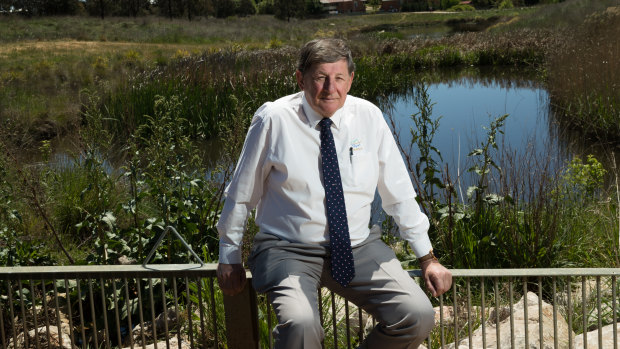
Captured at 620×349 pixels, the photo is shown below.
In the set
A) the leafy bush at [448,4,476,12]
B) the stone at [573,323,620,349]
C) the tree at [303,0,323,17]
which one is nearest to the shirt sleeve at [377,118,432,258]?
the stone at [573,323,620,349]

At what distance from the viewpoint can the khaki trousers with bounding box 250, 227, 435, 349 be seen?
2.13 m

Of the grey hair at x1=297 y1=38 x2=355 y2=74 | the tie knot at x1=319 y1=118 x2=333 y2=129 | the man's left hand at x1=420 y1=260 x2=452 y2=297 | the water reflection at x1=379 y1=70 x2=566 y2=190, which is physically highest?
the grey hair at x1=297 y1=38 x2=355 y2=74

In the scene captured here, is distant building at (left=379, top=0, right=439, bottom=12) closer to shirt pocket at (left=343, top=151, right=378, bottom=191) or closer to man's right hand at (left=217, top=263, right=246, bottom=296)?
shirt pocket at (left=343, top=151, right=378, bottom=191)

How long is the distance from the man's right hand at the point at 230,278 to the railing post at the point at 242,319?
42mm

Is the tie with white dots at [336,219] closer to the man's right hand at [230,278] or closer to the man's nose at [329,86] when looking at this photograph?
the man's nose at [329,86]

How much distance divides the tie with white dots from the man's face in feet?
0.36

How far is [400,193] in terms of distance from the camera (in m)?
2.46

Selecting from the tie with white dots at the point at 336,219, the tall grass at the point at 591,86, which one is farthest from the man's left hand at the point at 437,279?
the tall grass at the point at 591,86

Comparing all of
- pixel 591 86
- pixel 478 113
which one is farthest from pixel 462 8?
pixel 591 86

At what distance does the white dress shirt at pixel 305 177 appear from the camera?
234cm

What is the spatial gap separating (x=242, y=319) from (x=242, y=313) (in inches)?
0.8

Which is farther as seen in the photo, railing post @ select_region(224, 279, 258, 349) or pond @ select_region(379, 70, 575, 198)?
pond @ select_region(379, 70, 575, 198)

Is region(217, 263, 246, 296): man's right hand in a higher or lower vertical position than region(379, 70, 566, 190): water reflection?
higher

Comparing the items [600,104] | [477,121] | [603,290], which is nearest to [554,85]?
[477,121]
